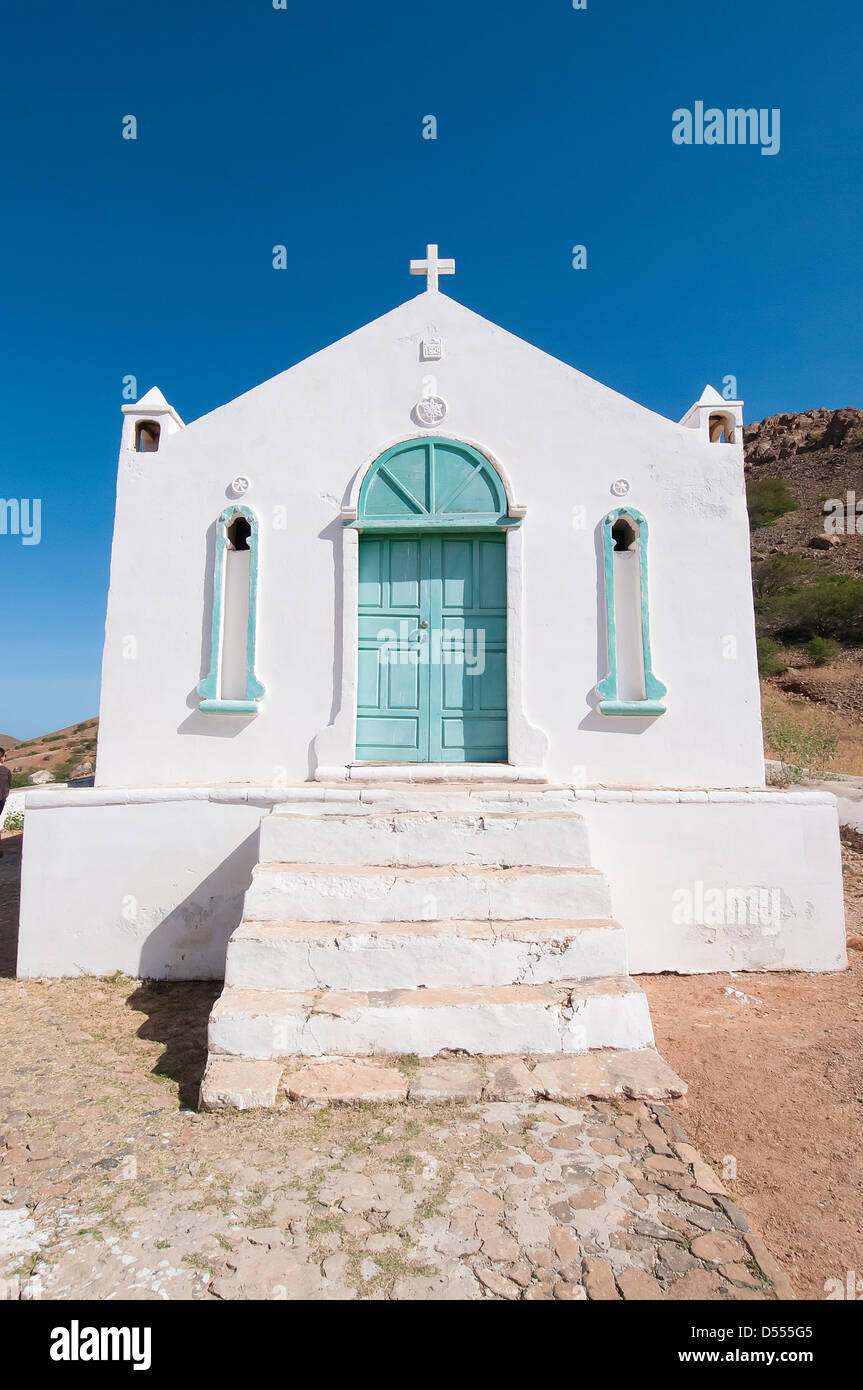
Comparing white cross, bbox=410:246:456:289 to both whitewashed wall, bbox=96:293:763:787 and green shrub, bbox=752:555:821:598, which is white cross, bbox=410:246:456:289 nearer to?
whitewashed wall, bbox=96:293:763:787

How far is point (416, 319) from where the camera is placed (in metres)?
6.90

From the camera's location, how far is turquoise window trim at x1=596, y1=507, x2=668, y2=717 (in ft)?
20.9

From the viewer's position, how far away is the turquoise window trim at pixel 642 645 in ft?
20.9

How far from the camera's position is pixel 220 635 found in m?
6.54

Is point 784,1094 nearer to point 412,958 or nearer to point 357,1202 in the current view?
point 412,958

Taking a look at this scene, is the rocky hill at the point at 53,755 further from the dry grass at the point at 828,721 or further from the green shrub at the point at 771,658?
the green shrub at the point at 771,658

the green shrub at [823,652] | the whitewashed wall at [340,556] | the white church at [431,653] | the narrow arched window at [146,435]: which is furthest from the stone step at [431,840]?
the green shrub at [823,652]

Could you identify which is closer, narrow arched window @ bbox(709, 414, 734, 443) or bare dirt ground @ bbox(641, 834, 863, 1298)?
bare dirt ground @ bbox(641, 834, 863, 1298)

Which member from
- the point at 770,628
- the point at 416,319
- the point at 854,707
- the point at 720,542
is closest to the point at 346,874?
the point at 720,542

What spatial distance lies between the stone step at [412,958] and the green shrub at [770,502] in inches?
1665

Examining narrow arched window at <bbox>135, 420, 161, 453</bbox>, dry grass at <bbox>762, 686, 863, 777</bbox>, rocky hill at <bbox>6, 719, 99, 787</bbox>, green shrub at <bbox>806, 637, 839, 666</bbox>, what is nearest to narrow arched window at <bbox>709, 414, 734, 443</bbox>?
narrow arched window at <bbox>135, 420, 161, 453</bbox>

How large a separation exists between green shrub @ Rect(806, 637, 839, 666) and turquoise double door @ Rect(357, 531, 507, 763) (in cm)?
2623

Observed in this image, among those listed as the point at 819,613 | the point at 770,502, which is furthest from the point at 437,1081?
the point at 770,502
